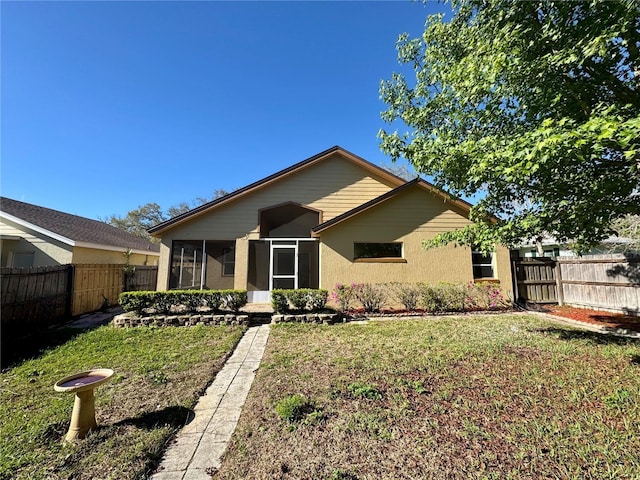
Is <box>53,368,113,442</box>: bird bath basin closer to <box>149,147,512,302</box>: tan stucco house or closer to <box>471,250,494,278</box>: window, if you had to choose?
<box>149,147,512,302</box>: tan stucco house

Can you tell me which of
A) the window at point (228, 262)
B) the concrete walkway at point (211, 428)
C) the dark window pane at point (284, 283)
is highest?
the window at point (228, 262)

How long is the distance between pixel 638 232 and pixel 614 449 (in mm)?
15543

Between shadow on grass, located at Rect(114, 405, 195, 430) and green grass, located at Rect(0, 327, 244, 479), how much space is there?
12 mm

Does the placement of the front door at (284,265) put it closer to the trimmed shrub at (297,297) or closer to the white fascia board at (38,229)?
the trimmed shrub at (297,297)

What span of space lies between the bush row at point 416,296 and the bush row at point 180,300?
3656mm

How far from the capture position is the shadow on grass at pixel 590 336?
6145mm

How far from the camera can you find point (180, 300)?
902cm

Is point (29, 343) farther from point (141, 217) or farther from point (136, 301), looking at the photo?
A: point (141, 217)

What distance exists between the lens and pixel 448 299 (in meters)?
10.3

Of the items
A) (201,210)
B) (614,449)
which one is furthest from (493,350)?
(201,210)

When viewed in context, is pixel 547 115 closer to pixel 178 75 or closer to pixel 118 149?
pixel 178 75

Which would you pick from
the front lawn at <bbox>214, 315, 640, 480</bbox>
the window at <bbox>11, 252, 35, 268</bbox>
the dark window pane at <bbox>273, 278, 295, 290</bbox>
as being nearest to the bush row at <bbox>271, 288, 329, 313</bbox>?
the front lawn at <bbox>214, 315, 640, 480</bbox>

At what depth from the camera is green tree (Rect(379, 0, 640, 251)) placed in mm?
4012

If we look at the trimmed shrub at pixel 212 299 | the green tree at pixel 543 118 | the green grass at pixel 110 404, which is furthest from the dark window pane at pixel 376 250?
the green grass at pixel 110 404
